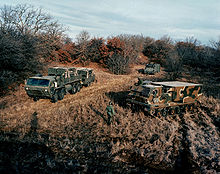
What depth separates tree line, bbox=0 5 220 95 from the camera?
1520 centimetres

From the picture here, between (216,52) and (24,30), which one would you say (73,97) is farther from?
(216,52)

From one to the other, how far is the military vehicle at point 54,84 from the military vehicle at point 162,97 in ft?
18.6

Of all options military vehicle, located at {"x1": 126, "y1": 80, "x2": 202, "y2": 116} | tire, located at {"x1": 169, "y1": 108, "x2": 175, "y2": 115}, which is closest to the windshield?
military vehicle, located at {"x1": 126, "y1": 80, "x2": 202, "y2": 116}

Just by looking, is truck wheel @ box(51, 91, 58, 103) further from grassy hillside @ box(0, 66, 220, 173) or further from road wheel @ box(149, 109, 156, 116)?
road wheel @ box(149, 109, 156, 116)

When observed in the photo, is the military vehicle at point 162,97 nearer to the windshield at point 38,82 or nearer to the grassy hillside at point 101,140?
the grassy hillside at point 101,140

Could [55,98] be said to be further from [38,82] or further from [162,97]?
[162,97]

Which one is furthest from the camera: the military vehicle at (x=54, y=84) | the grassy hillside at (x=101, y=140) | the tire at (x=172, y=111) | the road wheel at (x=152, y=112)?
the military vehicle at (x=54, y=84)

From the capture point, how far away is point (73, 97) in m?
14.7

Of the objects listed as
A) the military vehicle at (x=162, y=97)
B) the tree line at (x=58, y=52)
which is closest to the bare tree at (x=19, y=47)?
the tree line at (x=58, y=52)

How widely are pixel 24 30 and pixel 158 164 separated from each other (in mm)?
24084

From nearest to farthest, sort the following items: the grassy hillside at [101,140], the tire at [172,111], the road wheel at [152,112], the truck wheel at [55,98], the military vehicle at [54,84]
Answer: the grassy hillside at [101,140], the road wheel at [152,112], the tire at [172,111], the military vehicle at [54,84], the truck wheel at [55,98]

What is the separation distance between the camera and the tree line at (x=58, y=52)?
1520 cm

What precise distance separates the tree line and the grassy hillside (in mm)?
4736

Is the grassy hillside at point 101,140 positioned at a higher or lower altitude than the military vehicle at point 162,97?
lower
